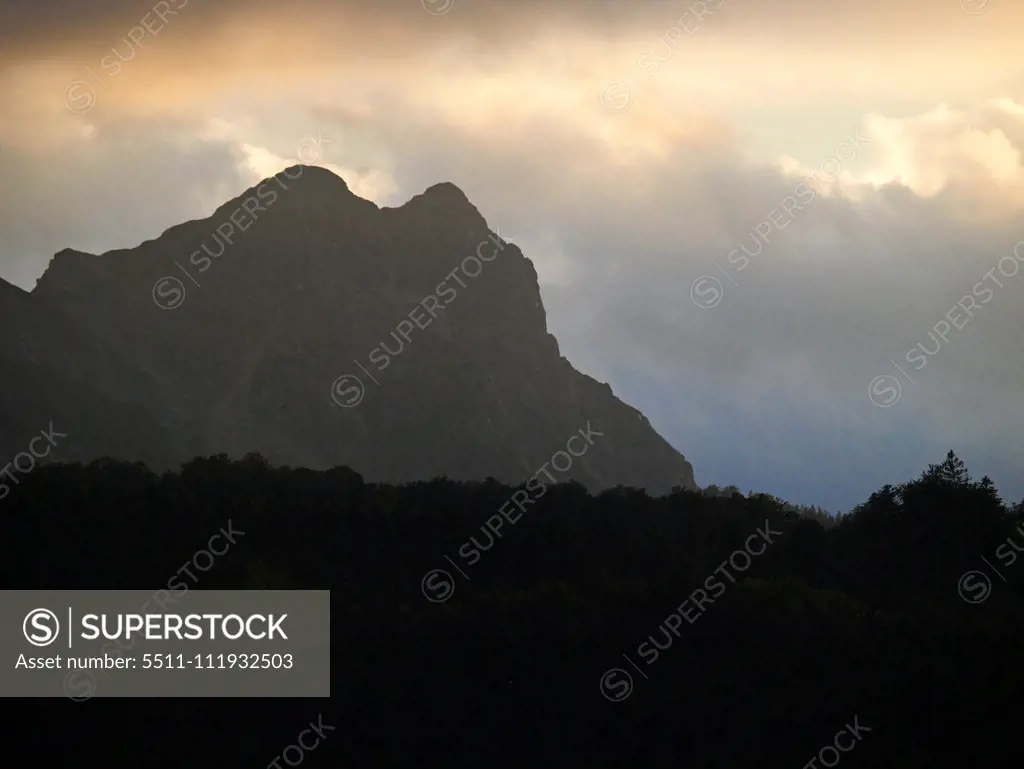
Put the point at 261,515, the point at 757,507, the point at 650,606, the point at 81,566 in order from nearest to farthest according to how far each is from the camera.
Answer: the point at 650,606
the point at 81,566
the point at 261,515
the point at 757,507

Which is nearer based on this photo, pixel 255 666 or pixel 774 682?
pixel 255 666

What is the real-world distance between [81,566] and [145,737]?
39.5 ft

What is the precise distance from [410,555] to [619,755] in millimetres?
16102

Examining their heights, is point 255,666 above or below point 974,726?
above

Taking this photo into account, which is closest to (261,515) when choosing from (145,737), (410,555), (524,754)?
(410,555)

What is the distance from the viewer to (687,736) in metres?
30.5

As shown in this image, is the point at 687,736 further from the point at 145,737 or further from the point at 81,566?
the point at 81,566

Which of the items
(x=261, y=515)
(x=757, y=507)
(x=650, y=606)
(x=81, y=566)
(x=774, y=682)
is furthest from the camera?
(x=757, y=507)

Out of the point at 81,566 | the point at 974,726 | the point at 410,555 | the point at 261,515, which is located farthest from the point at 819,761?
the point at 81,566

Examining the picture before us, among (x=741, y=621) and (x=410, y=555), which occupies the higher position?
(x=410, y=555)

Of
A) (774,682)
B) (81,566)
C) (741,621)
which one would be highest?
(81,566)

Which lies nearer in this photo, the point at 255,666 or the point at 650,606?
the point at 255,666

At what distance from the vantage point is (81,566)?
1548 inches

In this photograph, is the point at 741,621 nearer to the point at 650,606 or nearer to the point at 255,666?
the point at 650,606
